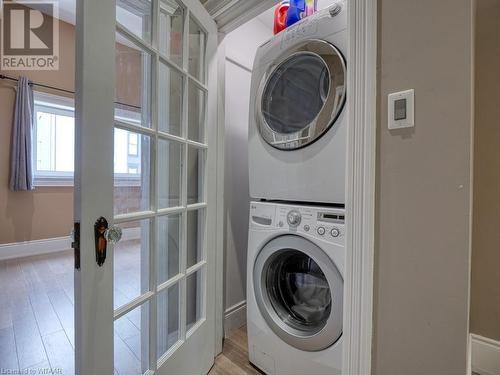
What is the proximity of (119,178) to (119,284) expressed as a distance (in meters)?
0.37

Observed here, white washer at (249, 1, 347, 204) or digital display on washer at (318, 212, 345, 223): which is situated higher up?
white washer at (249, 1, 347, 204)

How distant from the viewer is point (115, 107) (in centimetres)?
76

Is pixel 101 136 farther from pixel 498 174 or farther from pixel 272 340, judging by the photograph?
pixel 498 174

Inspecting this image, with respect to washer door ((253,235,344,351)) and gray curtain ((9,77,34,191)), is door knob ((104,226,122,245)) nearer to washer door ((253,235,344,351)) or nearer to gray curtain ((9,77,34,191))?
washer door ((253,235,344,351))

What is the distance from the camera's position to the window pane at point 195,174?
1.24 metres

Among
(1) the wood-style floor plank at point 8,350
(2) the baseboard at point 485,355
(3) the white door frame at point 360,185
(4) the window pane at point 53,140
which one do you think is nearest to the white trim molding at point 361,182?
(3) the white door frame at point 360,185

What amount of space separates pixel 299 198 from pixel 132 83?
83cm

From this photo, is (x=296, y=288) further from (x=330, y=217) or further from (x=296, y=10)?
(x=296, y=10)

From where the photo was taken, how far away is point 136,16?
35.1 inches

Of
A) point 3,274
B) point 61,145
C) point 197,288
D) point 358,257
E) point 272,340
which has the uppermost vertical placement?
point 61,145

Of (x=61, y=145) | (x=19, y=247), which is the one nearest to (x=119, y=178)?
(x=19, y=247)

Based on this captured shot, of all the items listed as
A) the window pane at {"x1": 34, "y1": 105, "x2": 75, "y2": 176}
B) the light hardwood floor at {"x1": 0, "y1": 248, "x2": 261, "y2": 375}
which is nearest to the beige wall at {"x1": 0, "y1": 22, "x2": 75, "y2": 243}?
the window pane at {"x1": 34, "y1": 105, "x2": 75, "y2": 176}

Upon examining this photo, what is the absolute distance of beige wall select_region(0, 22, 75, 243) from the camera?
2900mm

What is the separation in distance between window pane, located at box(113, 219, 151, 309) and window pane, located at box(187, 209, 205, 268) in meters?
0.30
